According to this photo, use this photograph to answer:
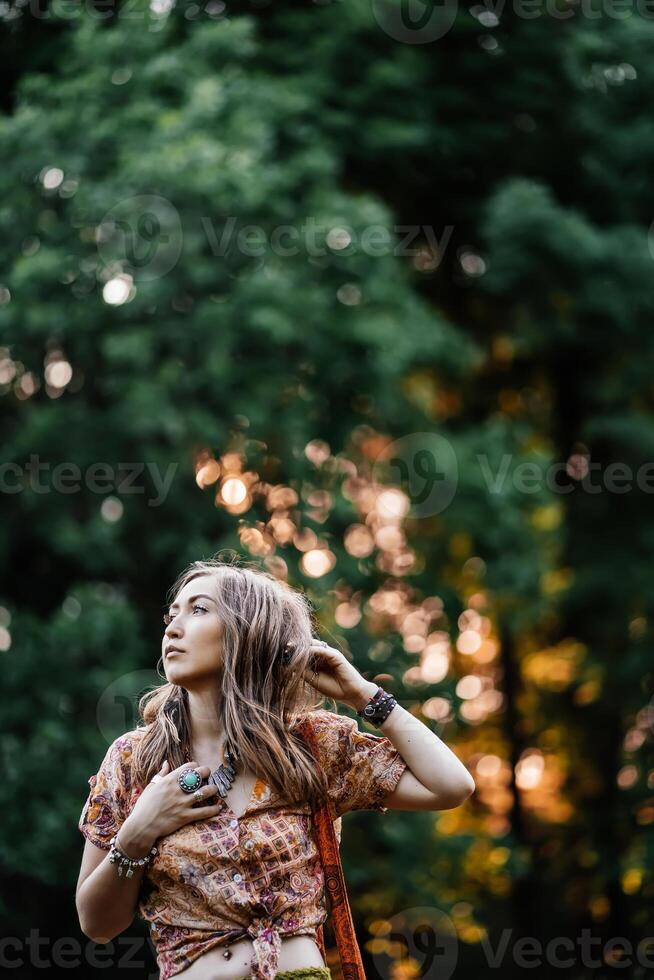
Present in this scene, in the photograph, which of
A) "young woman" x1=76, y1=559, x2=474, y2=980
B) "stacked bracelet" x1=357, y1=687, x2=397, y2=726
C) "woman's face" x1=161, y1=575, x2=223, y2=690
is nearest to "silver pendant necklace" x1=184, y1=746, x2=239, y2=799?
"young woman" x1=76, y1=559, x2=474, y2=980

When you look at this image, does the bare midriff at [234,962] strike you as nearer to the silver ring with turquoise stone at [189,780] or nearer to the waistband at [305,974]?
the waistband at [305,974]

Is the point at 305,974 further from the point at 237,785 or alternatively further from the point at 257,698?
the point at 257,698

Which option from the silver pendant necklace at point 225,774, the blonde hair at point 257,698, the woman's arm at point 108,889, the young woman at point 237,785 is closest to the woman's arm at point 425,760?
the young woman at point 237,785

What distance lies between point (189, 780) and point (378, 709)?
379 millimetres

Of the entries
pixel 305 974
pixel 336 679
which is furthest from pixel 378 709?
pixel 305 974

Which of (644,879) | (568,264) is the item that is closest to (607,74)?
(568,264)

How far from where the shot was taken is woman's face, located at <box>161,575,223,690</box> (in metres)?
2.29

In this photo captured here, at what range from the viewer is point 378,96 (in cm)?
844

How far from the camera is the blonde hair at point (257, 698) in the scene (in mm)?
2271

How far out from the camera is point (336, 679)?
2.36m

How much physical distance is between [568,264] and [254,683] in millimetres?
6674

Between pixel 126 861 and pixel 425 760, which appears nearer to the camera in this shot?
pixel 126 861

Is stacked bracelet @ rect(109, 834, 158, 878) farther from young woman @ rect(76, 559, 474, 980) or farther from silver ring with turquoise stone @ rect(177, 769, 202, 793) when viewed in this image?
silver ring with turquoise stone @ rect(177, 769, 202, 793)

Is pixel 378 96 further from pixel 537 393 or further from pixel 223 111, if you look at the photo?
pixel 537 393
